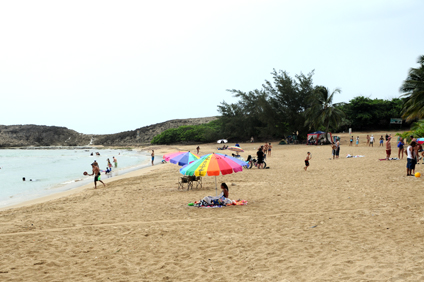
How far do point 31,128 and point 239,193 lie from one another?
494ft

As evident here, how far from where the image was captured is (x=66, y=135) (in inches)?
5271

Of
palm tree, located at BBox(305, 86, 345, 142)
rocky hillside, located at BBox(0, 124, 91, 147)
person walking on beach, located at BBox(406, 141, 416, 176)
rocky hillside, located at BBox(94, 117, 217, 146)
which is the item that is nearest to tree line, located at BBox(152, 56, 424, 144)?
palm tree, located at BBox(305, 86, 345, 142)

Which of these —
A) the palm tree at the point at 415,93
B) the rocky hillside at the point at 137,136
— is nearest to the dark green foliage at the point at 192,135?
the rocky hillside at the point at 137,136

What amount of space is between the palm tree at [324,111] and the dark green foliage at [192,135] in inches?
876

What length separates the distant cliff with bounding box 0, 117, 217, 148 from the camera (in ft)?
370

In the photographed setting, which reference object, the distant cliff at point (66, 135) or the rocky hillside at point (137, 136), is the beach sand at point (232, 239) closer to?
the rocky hillside at point (137, 136)

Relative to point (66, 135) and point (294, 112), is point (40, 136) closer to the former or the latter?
point (66, 135)

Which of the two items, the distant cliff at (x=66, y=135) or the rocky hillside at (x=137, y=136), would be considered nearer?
the rocky hillside at (x=137, y=136)

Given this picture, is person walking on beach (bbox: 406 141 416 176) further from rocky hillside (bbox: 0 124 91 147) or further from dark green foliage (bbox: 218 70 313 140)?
rocky hillside (bbox: 0 124 91 147)

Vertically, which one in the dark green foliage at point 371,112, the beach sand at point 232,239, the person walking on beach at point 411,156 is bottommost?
the beach sand at point 232,239

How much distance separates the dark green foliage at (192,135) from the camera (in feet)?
209

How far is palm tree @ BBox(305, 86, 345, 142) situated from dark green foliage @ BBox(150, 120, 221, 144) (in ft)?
73.0

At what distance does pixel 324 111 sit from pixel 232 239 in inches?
1561

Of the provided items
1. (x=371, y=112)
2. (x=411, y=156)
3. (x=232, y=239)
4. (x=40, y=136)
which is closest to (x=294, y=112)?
(x=371, y=112)
